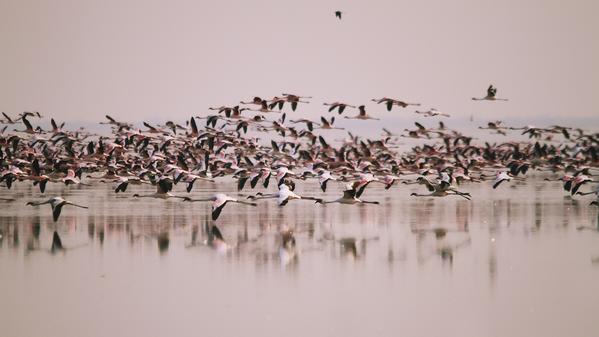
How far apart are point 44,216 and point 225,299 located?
522 inches

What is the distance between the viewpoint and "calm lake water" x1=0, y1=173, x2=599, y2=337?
1959 centimetres

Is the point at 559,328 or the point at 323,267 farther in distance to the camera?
the point at 323,267

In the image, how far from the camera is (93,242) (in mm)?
28250

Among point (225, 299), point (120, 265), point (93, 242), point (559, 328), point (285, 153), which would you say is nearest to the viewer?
point (559, 328)

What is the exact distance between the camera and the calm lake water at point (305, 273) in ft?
64.3

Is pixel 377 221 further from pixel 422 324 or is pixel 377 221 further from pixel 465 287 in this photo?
pixel 422 324

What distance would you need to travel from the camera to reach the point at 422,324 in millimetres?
19469

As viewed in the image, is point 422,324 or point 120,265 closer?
point 422,324

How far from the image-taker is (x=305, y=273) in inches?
931

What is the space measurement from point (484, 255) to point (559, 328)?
7110 millimetres

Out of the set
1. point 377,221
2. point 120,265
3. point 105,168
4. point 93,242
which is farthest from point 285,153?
point 120,265

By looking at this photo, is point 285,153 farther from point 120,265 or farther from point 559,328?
point 559,328

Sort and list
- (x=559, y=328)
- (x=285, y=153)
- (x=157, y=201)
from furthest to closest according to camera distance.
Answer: (x=285, y=153) → (x=157, y=201) → (x=559, y=328)

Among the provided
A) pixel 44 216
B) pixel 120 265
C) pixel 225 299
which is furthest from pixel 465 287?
pixel 44 216
